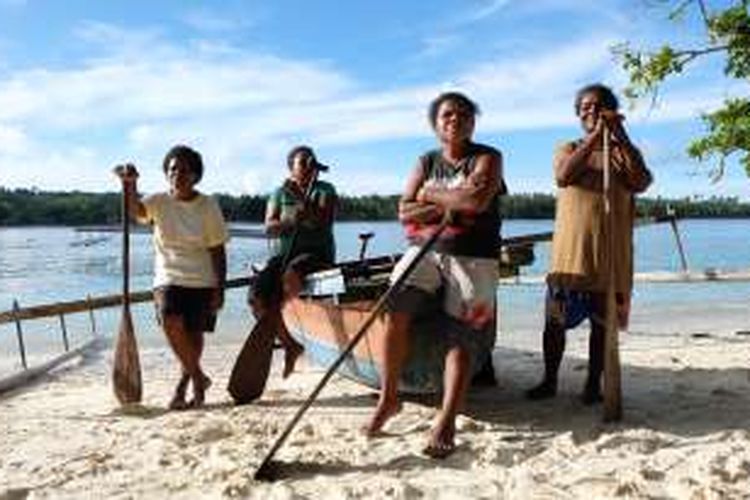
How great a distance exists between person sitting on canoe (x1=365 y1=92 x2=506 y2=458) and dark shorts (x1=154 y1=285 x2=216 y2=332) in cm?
181

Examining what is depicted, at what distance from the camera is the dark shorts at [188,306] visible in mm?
7215

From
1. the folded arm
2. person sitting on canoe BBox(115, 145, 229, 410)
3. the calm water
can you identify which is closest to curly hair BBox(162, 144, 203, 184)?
person sitting on canoe BBox(115, 145, 229, 410)

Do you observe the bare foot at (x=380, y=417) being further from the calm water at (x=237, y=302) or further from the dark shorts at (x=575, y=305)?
the calm water at (x=237, y=302)

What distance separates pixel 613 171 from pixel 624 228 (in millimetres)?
343

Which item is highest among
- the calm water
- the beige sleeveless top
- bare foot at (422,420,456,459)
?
the beige sleeveless top

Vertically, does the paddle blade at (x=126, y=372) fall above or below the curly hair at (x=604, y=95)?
below

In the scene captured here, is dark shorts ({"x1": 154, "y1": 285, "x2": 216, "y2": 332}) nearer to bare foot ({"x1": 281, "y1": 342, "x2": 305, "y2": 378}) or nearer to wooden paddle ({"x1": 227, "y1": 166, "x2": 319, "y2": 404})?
wooden paddle ({"x1": 227, "y1": 166, "x2": 319, "y2": 404})

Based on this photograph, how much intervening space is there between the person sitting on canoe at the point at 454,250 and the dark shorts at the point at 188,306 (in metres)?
1.81

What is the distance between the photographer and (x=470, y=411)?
670cm

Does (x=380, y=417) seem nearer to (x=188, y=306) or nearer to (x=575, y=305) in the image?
(x=575, y=305)

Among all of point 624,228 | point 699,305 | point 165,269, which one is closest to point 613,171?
point 624,228

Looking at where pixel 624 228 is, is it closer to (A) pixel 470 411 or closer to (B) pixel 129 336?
(A) pixel 470 411

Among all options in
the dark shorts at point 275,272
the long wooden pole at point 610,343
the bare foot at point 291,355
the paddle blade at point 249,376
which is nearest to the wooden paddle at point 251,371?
the paddle blade at point 249,376

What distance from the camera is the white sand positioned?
200 inches
